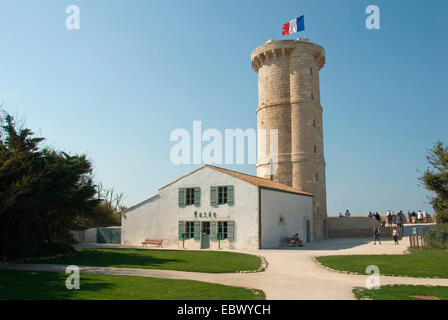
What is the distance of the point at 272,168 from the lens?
35625 mm

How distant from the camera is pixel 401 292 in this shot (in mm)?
9242

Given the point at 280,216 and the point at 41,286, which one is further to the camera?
the point at 280,216

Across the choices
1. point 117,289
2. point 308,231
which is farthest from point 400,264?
point 308,231

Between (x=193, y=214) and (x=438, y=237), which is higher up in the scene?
(x=193, y=214)

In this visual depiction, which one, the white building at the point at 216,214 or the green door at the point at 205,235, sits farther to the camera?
the green door at the point at 205,235

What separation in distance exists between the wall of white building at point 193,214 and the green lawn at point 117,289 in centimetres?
1303

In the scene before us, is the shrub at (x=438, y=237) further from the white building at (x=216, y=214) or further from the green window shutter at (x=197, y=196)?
the green window shutter at (x=197, y=196)

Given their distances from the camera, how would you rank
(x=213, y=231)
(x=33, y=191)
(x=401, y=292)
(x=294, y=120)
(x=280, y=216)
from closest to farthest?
1. (x=401, y=292)
2. (x=33, y=191)
3. (x=213, y=231)
4. (x=280, y=216)
5. (x=294, y=120)

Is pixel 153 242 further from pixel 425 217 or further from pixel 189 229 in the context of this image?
pixel 425 217

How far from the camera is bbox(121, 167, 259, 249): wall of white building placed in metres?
23.7

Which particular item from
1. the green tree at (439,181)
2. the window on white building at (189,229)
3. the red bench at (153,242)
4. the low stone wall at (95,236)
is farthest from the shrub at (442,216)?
the low stone wall at (95,236)

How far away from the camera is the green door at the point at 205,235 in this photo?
2492 cm

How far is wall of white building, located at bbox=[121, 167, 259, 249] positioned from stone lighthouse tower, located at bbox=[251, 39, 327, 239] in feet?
37.2

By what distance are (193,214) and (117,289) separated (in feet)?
53.7
